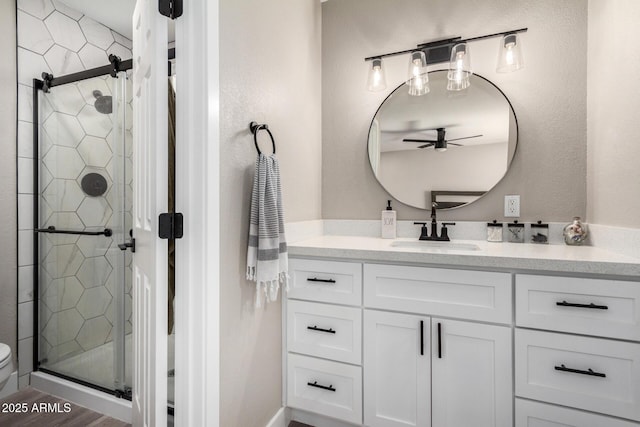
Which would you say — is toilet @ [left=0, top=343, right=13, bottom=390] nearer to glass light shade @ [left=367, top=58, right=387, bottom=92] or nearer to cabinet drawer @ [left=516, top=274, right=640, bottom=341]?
cabinet drawer @ [left=516, top=274, right=640, bottom=341]

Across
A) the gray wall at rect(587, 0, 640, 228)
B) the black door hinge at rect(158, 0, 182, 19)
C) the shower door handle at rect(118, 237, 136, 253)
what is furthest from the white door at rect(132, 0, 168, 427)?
the gray wall at rect(587, 0, 640, 228)

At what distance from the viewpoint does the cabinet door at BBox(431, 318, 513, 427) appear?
120cm

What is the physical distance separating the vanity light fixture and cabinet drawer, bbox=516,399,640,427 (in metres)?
1.63

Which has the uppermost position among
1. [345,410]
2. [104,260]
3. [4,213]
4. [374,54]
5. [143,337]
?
[374,54]

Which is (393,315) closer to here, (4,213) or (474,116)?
(474,116)

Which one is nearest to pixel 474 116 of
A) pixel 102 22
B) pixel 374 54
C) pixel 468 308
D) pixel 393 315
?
pixel 374 54

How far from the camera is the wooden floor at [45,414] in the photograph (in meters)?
1.60

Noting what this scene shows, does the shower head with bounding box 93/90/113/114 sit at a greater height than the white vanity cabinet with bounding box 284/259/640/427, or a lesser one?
greater

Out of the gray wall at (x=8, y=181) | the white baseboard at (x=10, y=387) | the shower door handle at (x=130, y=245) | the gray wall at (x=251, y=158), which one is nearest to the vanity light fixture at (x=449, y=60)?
the gray wall at (x=251, y=158)

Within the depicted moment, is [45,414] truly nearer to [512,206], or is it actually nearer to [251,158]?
[251,158]

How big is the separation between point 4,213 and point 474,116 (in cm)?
287

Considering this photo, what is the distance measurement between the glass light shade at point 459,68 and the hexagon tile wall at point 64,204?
2010 mm

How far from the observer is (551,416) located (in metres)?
1.14

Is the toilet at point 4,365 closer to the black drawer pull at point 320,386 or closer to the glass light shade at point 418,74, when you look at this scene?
the black drawer pull at point 320,386
